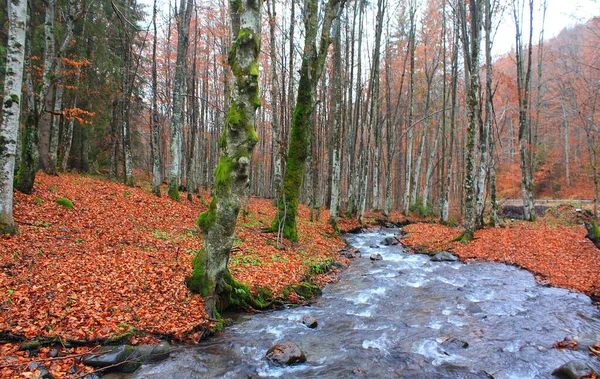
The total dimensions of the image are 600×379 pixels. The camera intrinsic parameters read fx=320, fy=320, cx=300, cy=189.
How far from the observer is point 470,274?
34.4ft

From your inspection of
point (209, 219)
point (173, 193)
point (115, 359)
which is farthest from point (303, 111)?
point (115, 359)

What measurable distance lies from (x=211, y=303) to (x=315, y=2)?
1128 centimetres

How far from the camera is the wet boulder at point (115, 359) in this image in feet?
14.0

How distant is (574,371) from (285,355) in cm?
424

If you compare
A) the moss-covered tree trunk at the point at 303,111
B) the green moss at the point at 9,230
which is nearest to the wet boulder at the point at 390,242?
the moss-covered tree trunk at the point at 303,111

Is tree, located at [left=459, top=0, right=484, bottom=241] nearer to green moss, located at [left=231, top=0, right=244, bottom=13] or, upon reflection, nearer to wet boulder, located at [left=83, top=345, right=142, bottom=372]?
green moss, located at [left=231, top=0, right=244, bottom=13]

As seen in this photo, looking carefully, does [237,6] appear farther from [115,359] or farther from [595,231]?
[595,231]

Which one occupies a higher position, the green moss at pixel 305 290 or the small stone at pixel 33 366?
the small stone at pixel 33 366

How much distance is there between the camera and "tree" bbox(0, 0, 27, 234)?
289 inches

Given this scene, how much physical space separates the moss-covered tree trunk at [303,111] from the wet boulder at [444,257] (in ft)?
18.4

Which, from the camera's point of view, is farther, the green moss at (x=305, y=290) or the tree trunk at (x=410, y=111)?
the tree trunk at (x=410, y=111)

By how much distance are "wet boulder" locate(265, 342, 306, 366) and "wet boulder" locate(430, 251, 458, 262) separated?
904cm

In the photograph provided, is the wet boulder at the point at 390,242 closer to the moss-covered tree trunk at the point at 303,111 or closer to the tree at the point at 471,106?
the tree at the point at 471,106

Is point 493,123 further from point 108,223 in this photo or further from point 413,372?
point 108,223
